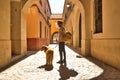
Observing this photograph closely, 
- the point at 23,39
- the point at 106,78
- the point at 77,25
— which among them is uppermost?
the point at 77,25

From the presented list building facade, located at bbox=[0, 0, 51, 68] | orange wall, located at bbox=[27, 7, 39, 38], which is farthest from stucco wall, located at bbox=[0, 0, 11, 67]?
orange wall, located at bbox=[27, 7, 39, 38]

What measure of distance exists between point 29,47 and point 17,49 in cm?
510

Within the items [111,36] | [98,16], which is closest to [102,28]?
[98,16]

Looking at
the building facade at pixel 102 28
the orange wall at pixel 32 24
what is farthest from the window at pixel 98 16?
the orange wall at pixel 32 24

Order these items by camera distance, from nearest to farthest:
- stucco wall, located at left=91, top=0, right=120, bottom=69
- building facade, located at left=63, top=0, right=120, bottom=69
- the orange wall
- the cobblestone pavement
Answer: the cobblestone pavement, stucco wall, located at left=91, top=0, right=120, bottom=69, building facade, located at left=63, top=0, right=120, bottom=69, the orange wall

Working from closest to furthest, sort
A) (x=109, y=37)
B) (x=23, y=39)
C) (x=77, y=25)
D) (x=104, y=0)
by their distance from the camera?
(x=109, y=37) → (x=104, y=0) → (x=23, y=39) → (x=77, y=25)

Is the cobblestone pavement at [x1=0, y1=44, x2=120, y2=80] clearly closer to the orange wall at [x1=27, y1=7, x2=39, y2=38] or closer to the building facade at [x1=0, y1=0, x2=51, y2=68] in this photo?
the building facade at [x1=0, y1=0, x2=51, y2=68]

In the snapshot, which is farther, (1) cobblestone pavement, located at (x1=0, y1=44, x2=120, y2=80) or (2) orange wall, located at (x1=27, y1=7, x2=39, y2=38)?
(2) orange wall, located at (x1=27, y1=7, x2=39, y2=38)

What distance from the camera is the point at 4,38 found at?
7.24 metres

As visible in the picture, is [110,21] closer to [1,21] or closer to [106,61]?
[106,61]

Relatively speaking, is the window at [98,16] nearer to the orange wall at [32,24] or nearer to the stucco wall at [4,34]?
the stucco wall at [4,34]

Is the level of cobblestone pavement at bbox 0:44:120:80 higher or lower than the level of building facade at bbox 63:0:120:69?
lower

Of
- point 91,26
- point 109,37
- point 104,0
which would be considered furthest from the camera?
point 91,26

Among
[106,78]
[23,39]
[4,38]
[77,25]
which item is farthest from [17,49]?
[77,25]
